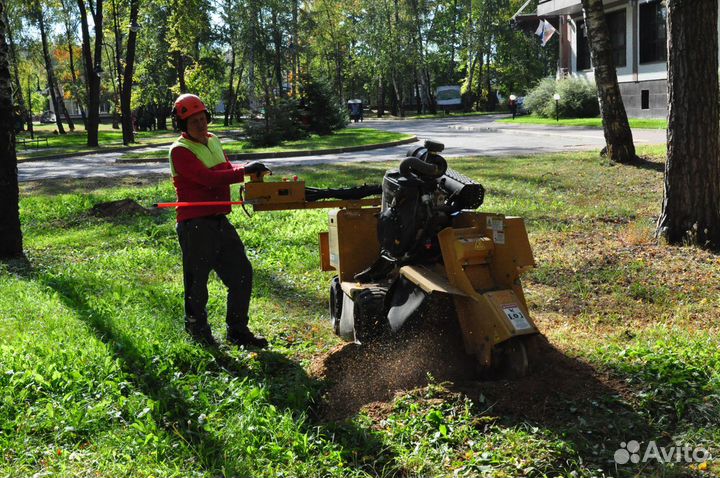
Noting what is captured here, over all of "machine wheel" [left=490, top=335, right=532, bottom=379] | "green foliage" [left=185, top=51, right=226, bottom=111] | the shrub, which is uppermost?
"green foliage" [left=185, top=51, right=226, bottom=111]

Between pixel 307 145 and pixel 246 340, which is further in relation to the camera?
pixel 307 145

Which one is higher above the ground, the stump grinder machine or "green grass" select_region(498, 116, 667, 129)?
"green grass" select_region(498, 116, 667, 129)

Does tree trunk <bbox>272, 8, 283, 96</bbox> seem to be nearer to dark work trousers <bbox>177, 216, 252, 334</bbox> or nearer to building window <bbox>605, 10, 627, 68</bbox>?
building window <bbox>605, 10, 627, 68</bbox>

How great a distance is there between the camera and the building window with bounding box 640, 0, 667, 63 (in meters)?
33.9

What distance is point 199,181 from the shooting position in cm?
555

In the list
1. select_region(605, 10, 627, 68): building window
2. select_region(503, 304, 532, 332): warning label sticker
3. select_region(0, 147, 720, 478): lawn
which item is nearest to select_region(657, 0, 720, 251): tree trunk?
select_region(0, 147, 720, 478): lawn

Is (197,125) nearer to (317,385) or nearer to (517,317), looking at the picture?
(317,385)

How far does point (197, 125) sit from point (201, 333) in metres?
1.54

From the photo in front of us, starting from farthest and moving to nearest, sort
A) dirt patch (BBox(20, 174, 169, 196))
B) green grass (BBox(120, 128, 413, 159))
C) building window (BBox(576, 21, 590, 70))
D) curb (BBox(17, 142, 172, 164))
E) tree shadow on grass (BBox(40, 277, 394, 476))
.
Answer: building window (BBox(576, 21, 590, 70)), curb (BBox(17, 142, 172, 164)), green grass (BBox(120, 128, 413, 159)), dirt patch (BBox(20, 174, 169, 196)), tree shadow on grass (BBox(40, 277, 394, 476))

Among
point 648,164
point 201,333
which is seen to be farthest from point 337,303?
point 648,164

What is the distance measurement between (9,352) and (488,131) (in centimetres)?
2895

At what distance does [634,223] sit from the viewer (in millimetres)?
9148

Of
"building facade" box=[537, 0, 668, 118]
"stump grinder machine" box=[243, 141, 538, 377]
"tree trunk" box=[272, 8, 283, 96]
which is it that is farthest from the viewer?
"tree trunk" box=[272, 8, 283, 96]

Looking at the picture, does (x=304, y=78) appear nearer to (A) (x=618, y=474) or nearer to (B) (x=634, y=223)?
(B) (x=634, y=223)
